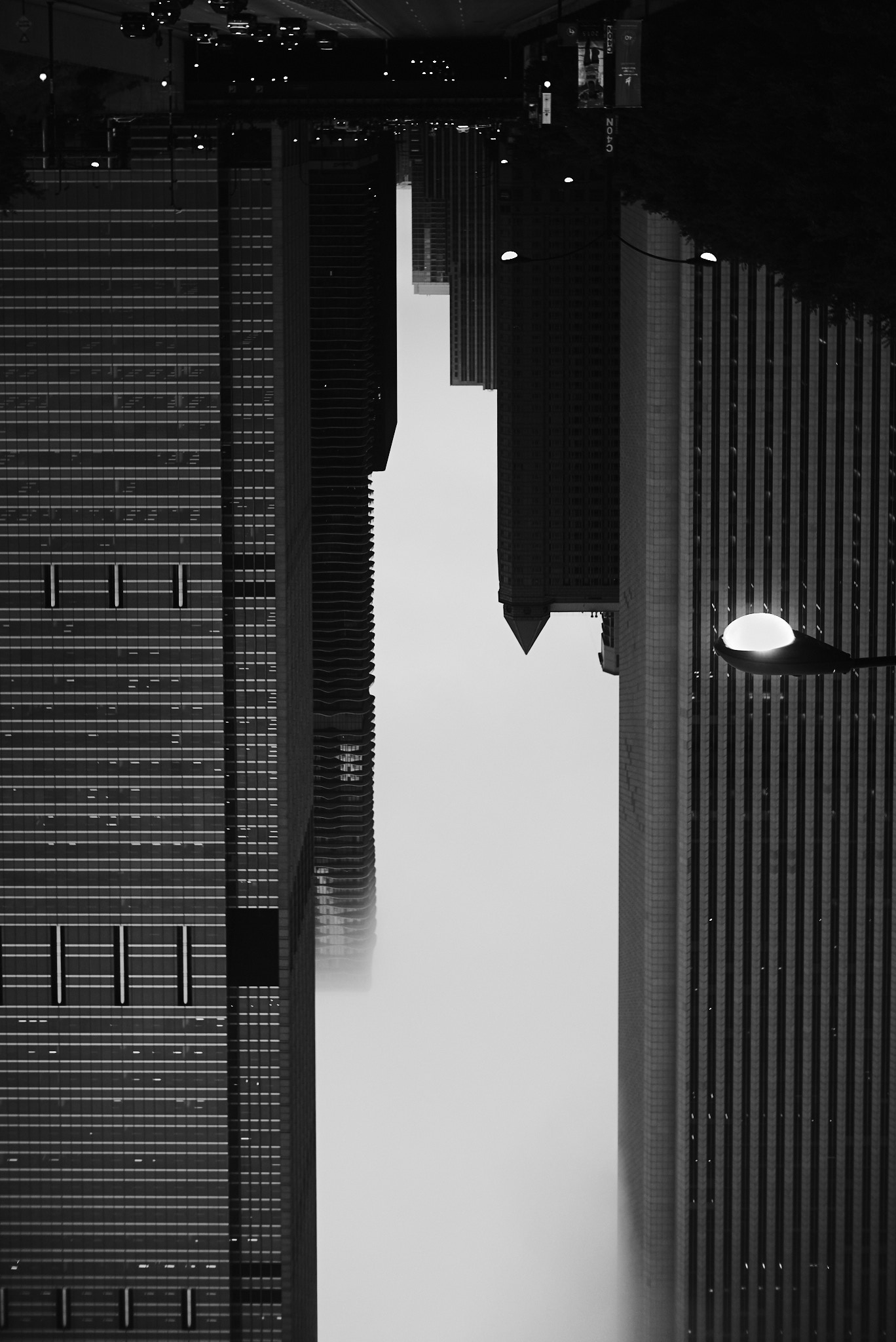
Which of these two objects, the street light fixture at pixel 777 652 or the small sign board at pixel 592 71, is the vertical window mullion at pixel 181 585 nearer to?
the small sign board at pixel 592 71

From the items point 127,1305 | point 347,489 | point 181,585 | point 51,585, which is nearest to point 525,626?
point 181,585

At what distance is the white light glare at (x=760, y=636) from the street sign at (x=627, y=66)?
22.7 m

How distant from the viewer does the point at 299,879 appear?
124562 mm

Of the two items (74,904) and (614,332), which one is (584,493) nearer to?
(614,332)

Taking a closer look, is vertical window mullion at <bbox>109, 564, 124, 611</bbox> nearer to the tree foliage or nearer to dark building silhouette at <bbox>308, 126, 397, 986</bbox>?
dark building silhouette at <bbox>308, 126, 397, 986</bbox>

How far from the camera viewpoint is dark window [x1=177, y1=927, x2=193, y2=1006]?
395ft

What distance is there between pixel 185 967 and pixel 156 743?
13.7m

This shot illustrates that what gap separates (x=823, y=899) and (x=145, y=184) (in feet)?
173

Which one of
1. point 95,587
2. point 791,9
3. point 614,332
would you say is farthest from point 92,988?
point 791,9

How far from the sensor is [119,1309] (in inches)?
4867

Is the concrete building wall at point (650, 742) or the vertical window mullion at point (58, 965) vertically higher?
the concrete building wall at point (650, 742)

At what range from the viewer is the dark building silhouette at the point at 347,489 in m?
135

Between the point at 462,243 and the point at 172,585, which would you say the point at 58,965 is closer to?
the point at 172,585

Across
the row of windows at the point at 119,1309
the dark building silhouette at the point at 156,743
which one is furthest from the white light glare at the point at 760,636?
the row of windows at the point at 119,1309
